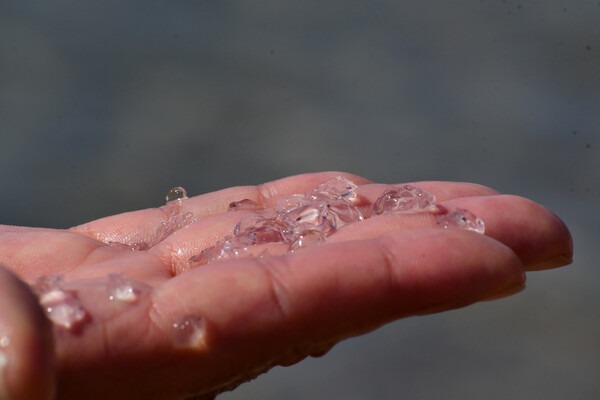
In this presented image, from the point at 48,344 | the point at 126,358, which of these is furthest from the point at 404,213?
the point at 48,344

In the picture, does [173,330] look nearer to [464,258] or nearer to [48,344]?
[48,344]

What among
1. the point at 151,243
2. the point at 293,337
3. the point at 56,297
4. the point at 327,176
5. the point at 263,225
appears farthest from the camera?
the point at 327,176

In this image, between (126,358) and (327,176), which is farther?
(327,176)

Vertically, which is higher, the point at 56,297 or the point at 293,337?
the point at 56,297

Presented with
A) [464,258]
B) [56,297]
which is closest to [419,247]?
[464,258]

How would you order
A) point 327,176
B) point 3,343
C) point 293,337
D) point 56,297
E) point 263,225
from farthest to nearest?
point 327,176
point 263,225
point 293,337
point 56,297
point 3,343
